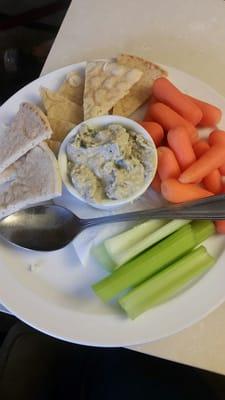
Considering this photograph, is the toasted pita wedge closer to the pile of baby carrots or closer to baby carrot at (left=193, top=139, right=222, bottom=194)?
the pile of baby carrots

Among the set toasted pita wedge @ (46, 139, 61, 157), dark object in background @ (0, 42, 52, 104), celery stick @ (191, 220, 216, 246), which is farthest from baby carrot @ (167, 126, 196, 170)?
dark object in background @ (0, 42, 52, 104)

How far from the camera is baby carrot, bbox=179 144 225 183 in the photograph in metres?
1.01

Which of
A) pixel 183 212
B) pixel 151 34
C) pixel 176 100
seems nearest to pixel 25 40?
pixel 151 34

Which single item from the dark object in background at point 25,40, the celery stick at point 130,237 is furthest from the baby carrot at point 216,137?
the dark object in background at point 25,40

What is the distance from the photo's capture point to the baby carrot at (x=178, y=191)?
39.2 inches

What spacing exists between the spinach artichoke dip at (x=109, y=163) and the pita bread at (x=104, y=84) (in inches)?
3.9

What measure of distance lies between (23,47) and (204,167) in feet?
3.93

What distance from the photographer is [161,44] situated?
4.21 feet

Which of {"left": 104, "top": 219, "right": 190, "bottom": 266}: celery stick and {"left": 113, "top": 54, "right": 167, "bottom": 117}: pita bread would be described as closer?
{"left": 104, "top": 219, "right": 190, "bottom": 266}: celery stick

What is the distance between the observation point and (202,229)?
3.22 ft

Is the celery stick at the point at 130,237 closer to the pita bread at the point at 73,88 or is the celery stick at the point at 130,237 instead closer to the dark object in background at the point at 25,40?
the pita bread at the point at 73,88

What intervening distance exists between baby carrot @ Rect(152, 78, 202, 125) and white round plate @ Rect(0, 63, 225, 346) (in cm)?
19

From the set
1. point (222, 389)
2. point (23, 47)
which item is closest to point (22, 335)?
point (222, 389)

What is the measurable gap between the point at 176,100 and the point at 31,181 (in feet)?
1.14
